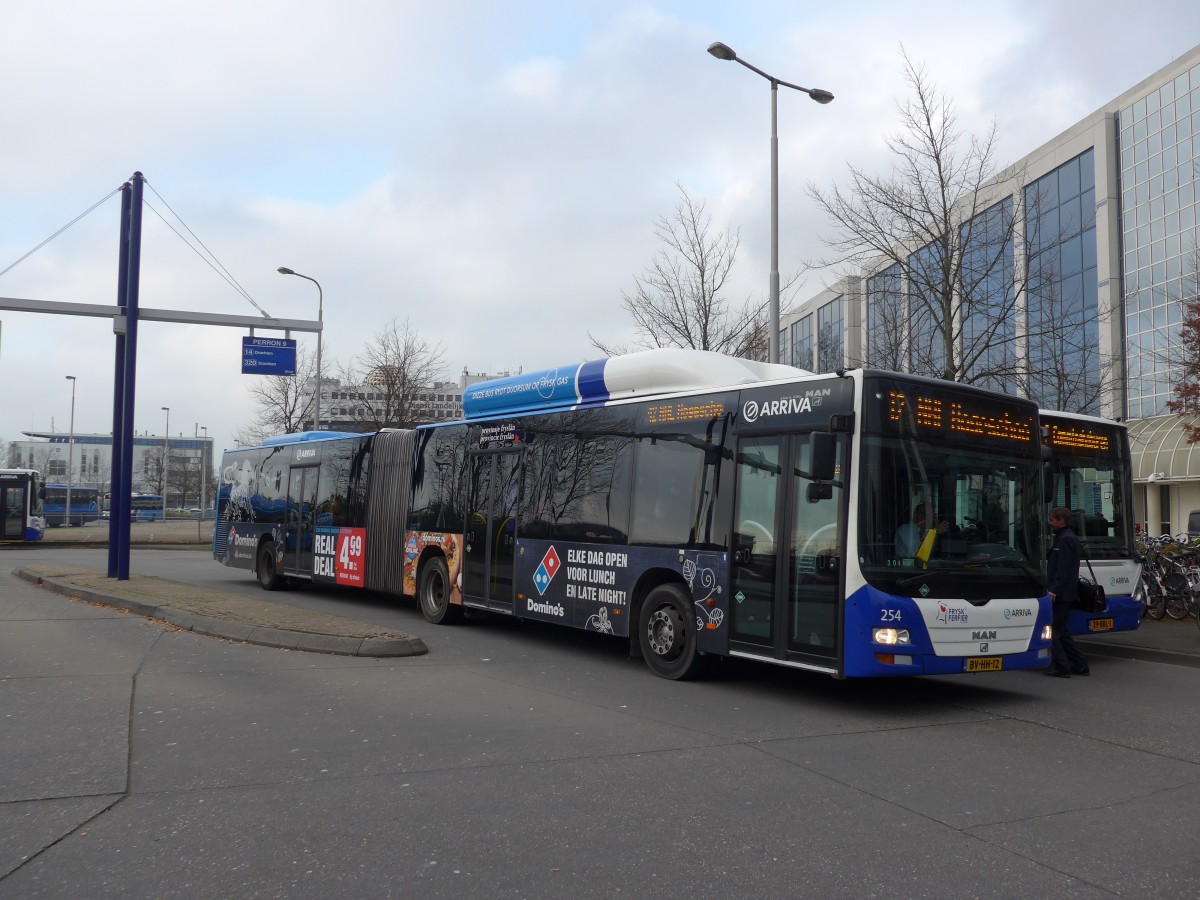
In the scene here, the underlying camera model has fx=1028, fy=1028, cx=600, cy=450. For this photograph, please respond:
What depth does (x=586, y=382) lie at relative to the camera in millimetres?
12070

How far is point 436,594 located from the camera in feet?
47.7

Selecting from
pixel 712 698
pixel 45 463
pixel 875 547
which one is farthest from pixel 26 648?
pixel 45 463

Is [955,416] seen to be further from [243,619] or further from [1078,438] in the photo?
[243,619]

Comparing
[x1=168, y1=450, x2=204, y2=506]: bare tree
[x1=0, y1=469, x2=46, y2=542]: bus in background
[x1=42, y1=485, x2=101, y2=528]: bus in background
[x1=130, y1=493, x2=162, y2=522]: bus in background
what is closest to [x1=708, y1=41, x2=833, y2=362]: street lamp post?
[x1=0, y1=469, x2=46, y2=542]: bus in background

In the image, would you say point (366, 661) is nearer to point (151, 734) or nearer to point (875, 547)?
point (151, 734)

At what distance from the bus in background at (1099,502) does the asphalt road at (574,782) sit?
4.97 ft

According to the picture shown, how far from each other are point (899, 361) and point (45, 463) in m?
112

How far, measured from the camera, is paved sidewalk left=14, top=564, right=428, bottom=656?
36.5 feet

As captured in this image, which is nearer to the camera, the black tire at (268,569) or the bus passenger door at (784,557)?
the bus passenger door at (784,557)

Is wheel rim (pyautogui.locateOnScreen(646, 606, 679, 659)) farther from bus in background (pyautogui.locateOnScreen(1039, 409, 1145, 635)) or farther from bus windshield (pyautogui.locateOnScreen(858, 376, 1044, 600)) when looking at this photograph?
bus in background (pyautogui.locateOnScreen(1039, 409, 1145, 635))

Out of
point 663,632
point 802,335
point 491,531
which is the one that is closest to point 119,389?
point 491,531

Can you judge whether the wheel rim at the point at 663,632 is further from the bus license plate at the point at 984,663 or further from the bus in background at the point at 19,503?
the bus in background at the point at 19,503

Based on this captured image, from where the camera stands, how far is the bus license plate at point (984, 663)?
27.8 ft

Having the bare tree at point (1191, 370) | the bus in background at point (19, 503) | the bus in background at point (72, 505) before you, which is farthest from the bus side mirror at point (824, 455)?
the bus in background at point (72, 505)
